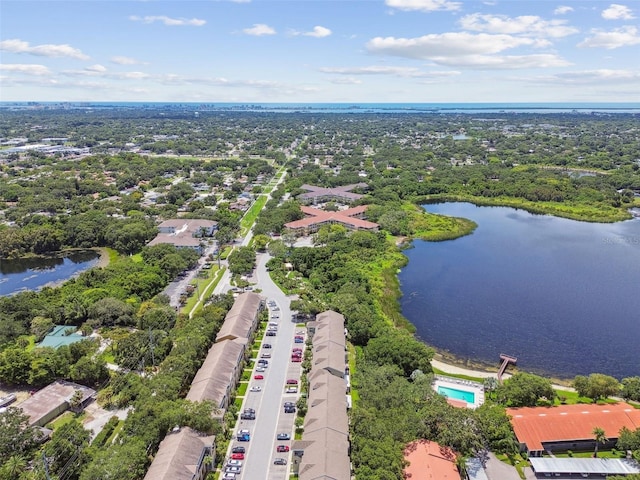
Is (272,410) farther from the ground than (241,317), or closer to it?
closer to it

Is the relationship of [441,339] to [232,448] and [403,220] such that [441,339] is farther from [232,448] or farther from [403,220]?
[403,220]

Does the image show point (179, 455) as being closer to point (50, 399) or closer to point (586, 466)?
point (50, 399)

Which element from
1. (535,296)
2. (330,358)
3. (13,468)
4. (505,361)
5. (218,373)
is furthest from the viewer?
(535,296)

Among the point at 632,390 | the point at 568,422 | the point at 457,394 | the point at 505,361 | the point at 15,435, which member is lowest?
the point at 505,361

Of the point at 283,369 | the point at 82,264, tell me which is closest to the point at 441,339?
the point at 283,369

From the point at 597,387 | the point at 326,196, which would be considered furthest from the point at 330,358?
the point at 326,196

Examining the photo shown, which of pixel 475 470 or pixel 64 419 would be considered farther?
pixel 64 419
